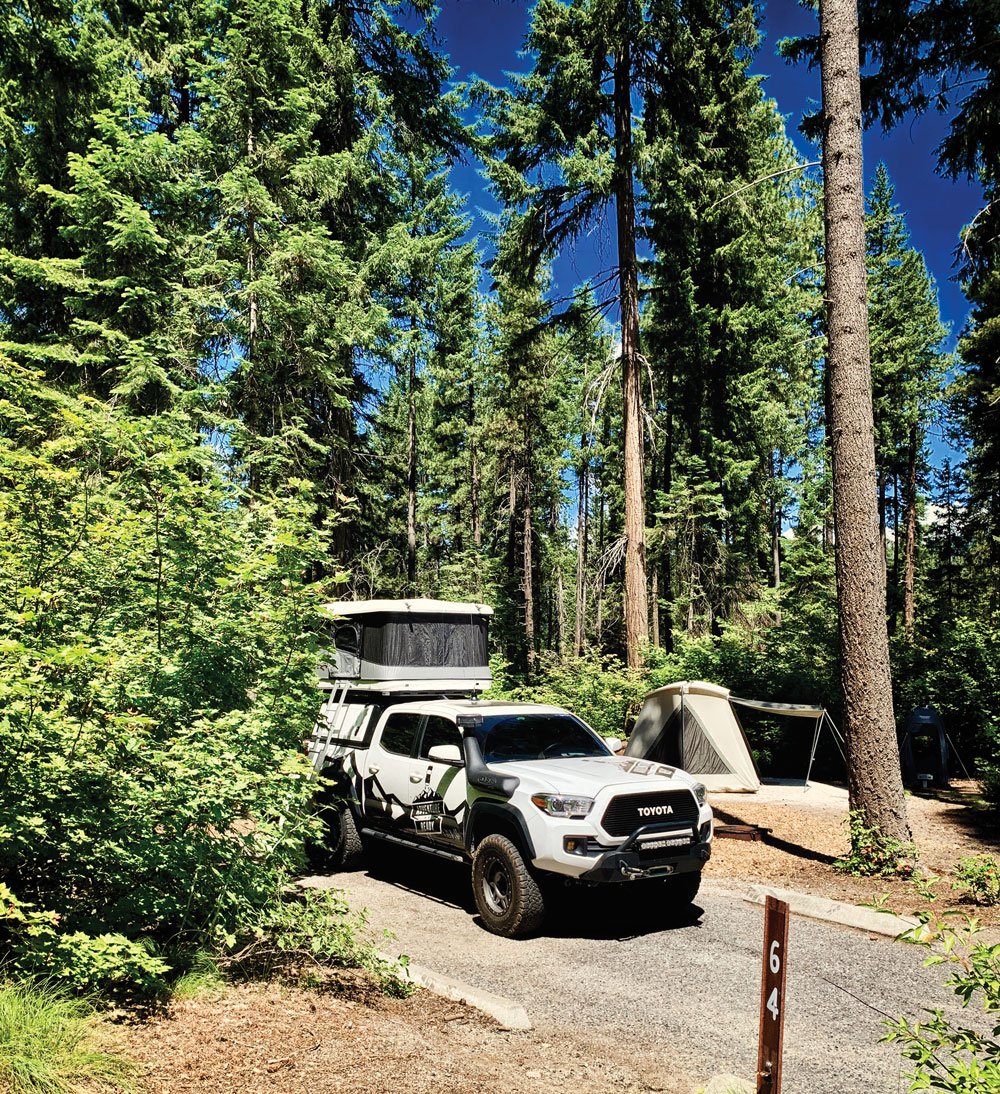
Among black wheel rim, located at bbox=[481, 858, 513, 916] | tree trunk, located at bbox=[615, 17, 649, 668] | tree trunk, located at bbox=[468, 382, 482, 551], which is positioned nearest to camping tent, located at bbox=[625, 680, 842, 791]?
tree trunk, located at bbox=[615, 17, 649, 668]

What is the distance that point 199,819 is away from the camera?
4.51m

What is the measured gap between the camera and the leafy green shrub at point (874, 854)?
795 centimetres

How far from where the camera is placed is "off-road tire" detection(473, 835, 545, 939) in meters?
6.43

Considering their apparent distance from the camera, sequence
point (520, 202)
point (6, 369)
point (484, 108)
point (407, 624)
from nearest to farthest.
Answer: point (6, 369), point (407, 624), point (520, 202), point (484, 108)

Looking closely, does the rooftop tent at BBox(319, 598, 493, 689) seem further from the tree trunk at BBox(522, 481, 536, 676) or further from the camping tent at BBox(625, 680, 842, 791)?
the tree trunk at BBox(522, 481, 536, 676)

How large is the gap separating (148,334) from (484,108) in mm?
10012

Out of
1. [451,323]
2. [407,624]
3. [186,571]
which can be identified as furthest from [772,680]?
Answer: [451,323]

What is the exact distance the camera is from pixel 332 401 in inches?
634

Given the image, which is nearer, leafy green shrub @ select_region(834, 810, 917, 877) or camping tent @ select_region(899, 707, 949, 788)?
leafy green shrub @ select_region(834, 810, 917, 877)

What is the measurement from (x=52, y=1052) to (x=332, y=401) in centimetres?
1391

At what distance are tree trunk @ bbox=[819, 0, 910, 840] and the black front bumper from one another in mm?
2620

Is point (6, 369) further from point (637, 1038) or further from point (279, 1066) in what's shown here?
point (637, 1038)

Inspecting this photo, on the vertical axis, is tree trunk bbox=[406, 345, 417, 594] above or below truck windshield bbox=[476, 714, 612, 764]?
above

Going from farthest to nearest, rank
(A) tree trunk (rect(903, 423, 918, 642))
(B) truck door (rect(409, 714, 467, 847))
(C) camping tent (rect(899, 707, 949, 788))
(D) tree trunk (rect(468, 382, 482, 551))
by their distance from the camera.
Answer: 1. (D) tree trunk (rect(468, 382, 482, 551))
2. (A) tree trunk (rect(903, 423, 918, 642))
3. (C) camping tent (rect(899, 707, 949, 788))
4. (B) truck door (rect(409, 714, 467, 847))
